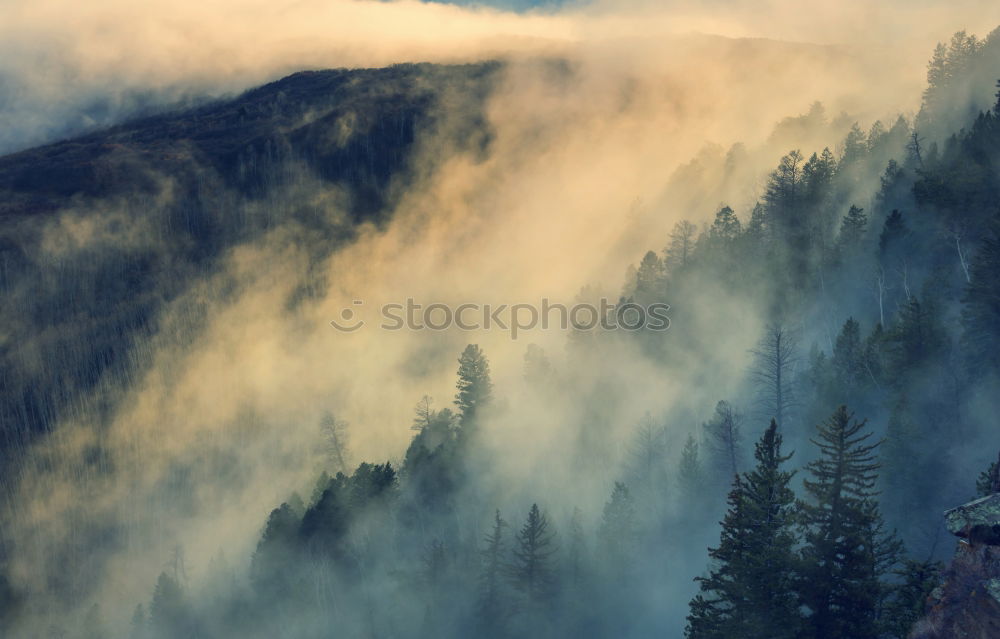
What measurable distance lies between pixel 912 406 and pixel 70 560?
584ft

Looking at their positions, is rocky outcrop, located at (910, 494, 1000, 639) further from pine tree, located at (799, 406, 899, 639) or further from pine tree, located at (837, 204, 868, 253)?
pine tree, located at (837, 204, 868, 253)

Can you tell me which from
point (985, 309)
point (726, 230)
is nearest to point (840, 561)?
point (985, 309)

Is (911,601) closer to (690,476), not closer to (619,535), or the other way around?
(619,535)

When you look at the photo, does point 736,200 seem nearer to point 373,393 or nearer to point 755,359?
point 755,359

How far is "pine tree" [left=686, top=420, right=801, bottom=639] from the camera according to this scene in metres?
31.5

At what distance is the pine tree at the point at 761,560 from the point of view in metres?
31.5

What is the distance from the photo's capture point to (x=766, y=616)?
31.7m

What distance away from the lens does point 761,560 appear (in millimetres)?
31547

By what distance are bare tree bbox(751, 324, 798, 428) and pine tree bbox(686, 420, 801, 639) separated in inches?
1335

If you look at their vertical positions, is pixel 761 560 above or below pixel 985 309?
below

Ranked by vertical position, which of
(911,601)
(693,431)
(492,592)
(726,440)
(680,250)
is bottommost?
(492,592)

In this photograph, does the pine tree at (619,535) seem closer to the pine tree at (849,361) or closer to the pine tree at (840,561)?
the pine tree at (849,361)

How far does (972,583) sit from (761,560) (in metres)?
8.64

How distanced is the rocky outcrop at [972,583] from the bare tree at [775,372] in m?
40.2
